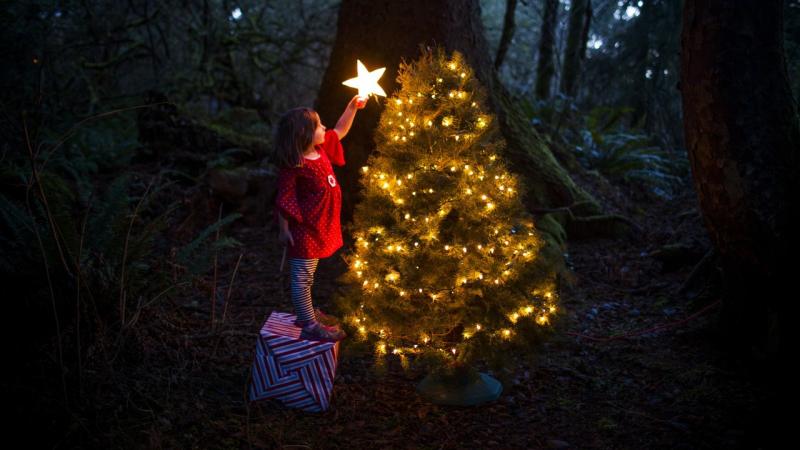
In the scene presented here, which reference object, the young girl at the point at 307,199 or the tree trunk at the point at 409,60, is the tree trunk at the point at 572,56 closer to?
the tree trunk at the point at 409,60

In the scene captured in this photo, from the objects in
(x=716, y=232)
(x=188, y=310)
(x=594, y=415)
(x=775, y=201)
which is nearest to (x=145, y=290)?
(x=188, y=310)

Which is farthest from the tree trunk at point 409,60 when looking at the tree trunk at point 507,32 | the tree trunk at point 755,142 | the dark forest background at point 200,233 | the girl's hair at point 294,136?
the tree trunk at point 507,32

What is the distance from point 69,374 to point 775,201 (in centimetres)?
464

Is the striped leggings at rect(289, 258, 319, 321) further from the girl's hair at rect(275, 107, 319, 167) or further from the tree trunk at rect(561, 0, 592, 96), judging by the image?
the tree trunk at rect(561, 0, 592, 96)

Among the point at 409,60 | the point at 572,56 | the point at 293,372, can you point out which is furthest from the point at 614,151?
the point at 293,372

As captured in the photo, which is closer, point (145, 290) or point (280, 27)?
point (145, 290)

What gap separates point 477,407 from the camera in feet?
11.9

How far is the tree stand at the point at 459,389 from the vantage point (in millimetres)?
3623

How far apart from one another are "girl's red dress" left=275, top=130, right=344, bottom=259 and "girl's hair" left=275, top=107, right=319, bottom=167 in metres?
0.07

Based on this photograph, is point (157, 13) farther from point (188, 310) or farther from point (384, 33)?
point (188, 310)

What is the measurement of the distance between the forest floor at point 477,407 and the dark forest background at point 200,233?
2cm

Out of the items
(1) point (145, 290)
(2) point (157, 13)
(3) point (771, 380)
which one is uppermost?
(2) point (157, 13)

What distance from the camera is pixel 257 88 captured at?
12328mm

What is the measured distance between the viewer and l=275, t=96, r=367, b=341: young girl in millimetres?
3529
